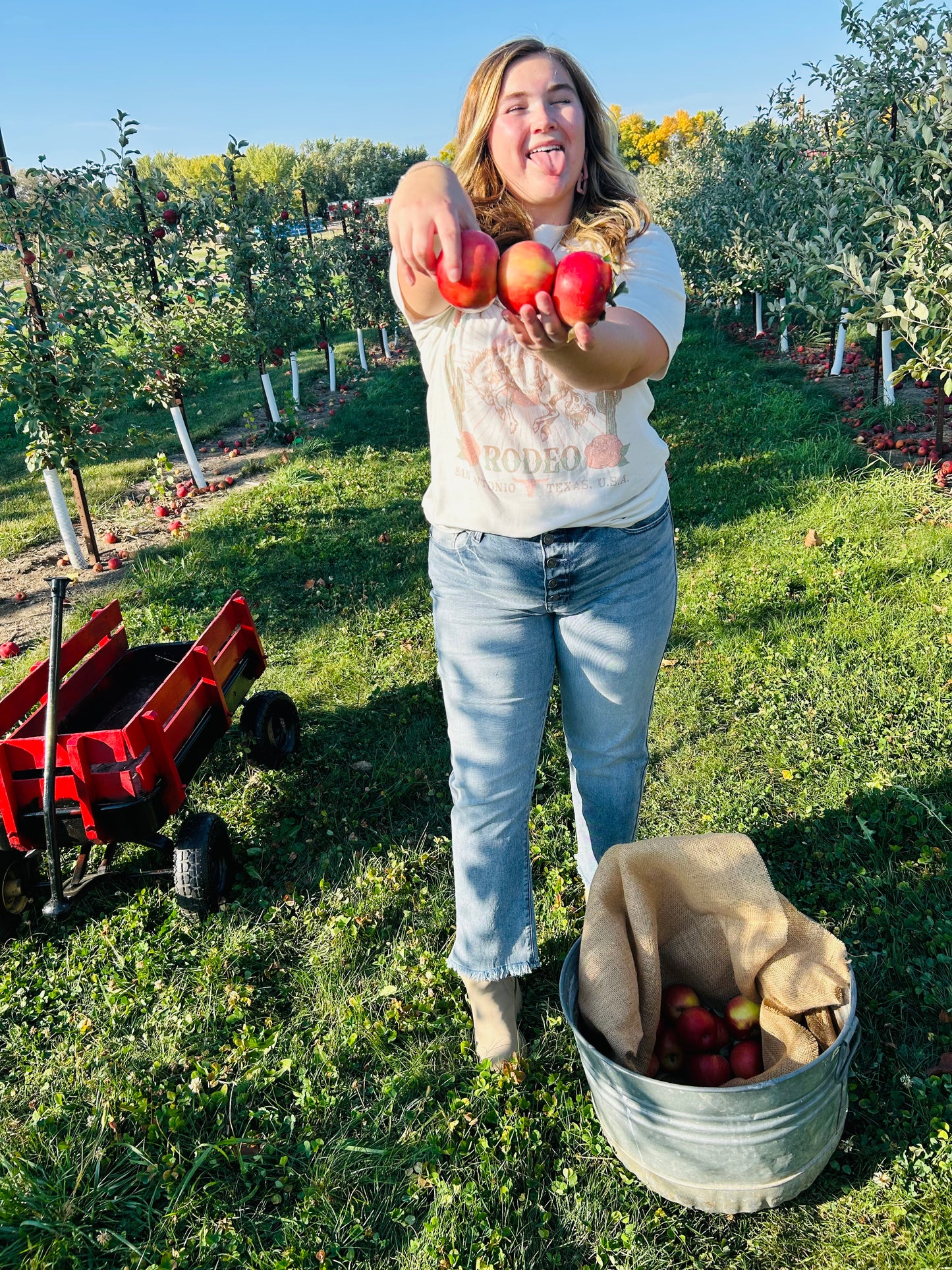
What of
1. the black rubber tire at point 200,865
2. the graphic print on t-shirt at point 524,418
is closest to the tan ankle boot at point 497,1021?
the black rubber tire at point 200,865

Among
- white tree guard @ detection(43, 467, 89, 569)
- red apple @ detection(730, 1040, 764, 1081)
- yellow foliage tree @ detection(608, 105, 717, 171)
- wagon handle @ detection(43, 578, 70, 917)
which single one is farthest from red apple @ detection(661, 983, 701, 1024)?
yellow foliage tree @ detection(608, 105, 717, 171)

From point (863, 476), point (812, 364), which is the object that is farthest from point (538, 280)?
point (812, 364)

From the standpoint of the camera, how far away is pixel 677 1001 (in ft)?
7.28

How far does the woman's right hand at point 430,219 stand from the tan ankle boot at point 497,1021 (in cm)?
174

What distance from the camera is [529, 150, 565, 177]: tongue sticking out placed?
1748 millimetres

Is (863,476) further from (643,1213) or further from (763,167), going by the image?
(763,167)

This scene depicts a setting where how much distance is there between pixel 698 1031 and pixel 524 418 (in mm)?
1501

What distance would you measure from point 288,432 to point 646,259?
883 centimetres

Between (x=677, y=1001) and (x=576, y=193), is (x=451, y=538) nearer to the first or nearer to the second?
(x=576, y=193)

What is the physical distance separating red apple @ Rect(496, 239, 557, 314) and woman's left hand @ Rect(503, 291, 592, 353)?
0.36 ft

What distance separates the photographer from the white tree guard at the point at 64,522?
6383 millimetres

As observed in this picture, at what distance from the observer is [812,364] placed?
11062 mm

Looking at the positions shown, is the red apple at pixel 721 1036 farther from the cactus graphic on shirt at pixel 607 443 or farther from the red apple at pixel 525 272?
the red apple at pixel 525 272

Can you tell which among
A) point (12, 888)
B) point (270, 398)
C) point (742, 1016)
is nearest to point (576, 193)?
point (742, 1016)
